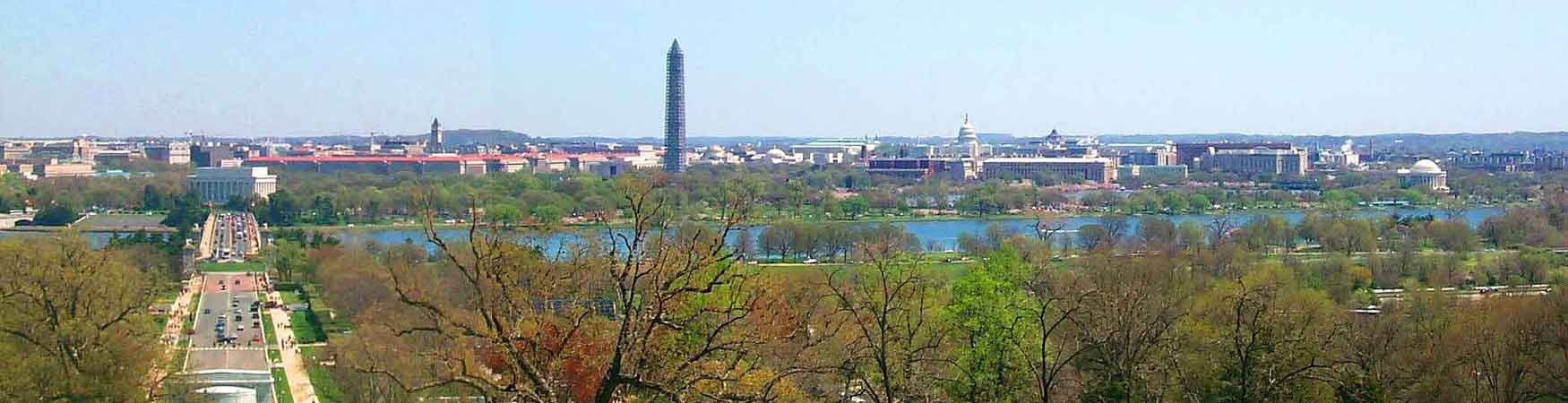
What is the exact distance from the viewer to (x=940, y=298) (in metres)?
15.5

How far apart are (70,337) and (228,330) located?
11.3m

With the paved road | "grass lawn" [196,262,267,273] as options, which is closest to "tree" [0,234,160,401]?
the paved road

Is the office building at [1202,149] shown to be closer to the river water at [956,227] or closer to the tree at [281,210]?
the river water at [956,227]

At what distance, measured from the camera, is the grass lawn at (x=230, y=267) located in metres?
35.3

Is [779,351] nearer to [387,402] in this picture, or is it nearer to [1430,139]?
[387,402]

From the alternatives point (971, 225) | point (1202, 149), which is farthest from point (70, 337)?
point (1202, 149)

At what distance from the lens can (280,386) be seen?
61.5ft

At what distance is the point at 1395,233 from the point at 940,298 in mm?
24464

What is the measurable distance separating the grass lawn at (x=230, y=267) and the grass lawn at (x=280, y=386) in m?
16.0

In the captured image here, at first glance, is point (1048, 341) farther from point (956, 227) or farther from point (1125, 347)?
point (956, 227)

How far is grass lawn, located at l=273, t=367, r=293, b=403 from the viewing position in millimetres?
17791

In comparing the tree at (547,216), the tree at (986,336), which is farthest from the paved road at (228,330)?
the tree at (986,336)

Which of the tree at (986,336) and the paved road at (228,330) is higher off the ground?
the tree at (986,336)

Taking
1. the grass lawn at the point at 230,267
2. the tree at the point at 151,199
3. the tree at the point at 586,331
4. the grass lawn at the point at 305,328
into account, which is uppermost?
the tree at the point at 586,331
